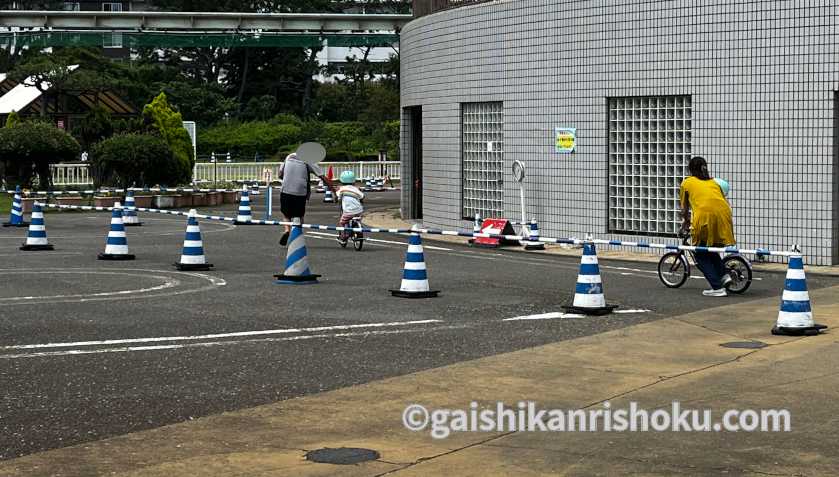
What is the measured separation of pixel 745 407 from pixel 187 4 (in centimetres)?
8443

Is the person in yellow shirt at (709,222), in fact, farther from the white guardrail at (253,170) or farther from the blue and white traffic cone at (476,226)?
the white guardrail at (253,170)

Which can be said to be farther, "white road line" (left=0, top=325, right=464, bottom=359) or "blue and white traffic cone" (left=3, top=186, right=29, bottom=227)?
"blue and white traffic cone" (left=3, top=186, right=29, bottom=227)

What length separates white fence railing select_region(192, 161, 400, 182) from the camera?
58.2m

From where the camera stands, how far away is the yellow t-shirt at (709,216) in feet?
58.0

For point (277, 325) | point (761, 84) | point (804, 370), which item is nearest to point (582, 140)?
point (761, 84)

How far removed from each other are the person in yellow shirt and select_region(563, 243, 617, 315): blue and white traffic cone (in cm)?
244

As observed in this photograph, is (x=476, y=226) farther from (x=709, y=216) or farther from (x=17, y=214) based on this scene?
(x=17, y=214)

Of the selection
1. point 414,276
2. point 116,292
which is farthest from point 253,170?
point 414,276

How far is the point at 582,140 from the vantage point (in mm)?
25828

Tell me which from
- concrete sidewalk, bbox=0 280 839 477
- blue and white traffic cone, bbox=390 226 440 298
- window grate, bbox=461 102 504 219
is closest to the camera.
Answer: concrete sidewalk, bbox=0 280 839 477

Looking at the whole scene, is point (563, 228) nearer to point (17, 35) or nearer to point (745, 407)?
point (745, 407)

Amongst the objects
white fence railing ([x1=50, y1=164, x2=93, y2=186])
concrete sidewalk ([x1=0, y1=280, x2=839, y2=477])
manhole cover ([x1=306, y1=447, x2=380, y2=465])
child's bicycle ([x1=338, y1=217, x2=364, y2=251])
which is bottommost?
manhole cover ([x1=306, y1=447, x2=380, y2=465])

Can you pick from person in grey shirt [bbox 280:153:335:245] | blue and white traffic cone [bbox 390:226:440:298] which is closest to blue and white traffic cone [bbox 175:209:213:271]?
person in grey shirt [bbox 280:153:335:245]

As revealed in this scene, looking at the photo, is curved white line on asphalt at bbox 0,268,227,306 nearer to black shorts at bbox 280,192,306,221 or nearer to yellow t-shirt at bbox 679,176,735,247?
black shorts at bbox 280,192,306,221
